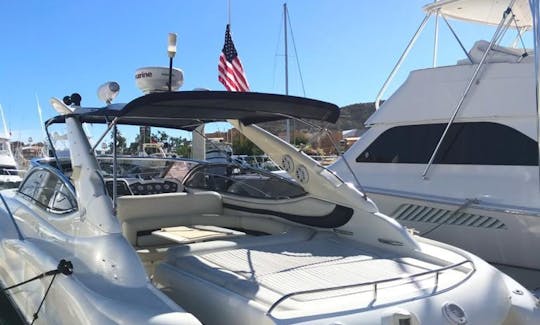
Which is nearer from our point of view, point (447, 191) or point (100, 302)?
point (100, 302)

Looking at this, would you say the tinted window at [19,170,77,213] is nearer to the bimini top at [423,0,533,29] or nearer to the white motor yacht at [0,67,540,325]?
the white motor yacht at [0,67,540,325]

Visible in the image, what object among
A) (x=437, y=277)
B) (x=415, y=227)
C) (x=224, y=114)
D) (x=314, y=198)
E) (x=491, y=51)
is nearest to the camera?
(x=437, y=277)

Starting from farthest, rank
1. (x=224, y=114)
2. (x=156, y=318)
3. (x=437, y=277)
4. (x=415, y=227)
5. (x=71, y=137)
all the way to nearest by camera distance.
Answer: (x=415, y=227), (x=224, y=114), (x=71, y=137), (x=437, y=277), (x=156, y=318)

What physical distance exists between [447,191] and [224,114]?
338 cm

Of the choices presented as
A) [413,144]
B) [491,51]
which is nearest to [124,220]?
[413,144]

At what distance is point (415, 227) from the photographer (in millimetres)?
6109

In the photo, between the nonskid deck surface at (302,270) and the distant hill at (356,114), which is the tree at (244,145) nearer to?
the nonskid deck surface at (302,270)

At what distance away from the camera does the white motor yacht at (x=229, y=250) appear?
100 inches

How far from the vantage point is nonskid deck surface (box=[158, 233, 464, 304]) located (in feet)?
8.84

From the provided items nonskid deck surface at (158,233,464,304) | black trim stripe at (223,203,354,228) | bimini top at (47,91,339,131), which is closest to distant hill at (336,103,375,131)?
black trim stripe at (223,203,354,228)

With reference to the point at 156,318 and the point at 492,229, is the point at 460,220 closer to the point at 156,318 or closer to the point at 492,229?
the point at 492,229

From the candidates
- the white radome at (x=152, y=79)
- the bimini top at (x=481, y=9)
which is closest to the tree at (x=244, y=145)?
the white radome at (x=152, y=79)

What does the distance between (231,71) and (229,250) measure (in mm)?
7437

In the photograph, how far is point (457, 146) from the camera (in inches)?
255
